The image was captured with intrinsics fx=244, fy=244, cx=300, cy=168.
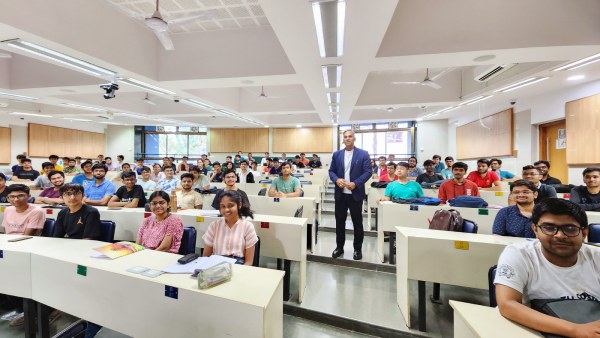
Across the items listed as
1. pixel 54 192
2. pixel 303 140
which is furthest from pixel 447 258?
pixel 303 140

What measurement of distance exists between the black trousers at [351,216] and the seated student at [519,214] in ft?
4.64

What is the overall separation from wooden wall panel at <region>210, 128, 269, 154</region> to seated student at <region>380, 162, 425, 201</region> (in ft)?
30.3

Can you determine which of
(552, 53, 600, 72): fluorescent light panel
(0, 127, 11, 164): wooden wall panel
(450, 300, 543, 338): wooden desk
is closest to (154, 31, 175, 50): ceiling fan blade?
(450, 300, 543, 338): wooden desk

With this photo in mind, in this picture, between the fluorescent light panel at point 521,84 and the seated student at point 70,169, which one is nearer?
the fluorescent light panel at point 521,84

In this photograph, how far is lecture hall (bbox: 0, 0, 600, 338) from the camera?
4.07 ft

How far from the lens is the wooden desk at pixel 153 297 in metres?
1.18

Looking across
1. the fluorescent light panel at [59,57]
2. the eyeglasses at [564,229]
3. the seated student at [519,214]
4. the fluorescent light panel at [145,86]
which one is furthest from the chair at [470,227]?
the fluorescent light panel at [145,86]

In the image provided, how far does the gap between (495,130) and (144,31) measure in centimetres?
925

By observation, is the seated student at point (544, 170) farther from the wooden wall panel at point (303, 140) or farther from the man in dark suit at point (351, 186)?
the wooden wall panel at point (303, 140)

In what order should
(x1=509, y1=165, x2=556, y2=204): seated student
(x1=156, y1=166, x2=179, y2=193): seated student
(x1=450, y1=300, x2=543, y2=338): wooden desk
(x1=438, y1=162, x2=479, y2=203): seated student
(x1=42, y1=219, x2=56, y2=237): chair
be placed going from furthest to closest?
(x1=156, y1=166, x2=179, y2=193): seated student → (x1=438, y1=162, x2=479, y2=203): seated student → (x1=509, y1=165, x2=556, y2=204): seated student → (x1=42, y1=219, x2=56, y2=237): chair → (x1=450, y1=300, x2=543, y2=338): wooden desk

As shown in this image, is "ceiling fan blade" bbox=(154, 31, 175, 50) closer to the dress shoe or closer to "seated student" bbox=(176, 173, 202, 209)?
"seated student" bbox=(176, 173, 202, 209)

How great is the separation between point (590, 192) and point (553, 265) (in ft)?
10.4

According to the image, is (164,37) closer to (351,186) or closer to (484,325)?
(351,186)

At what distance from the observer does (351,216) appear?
10.4 ft
